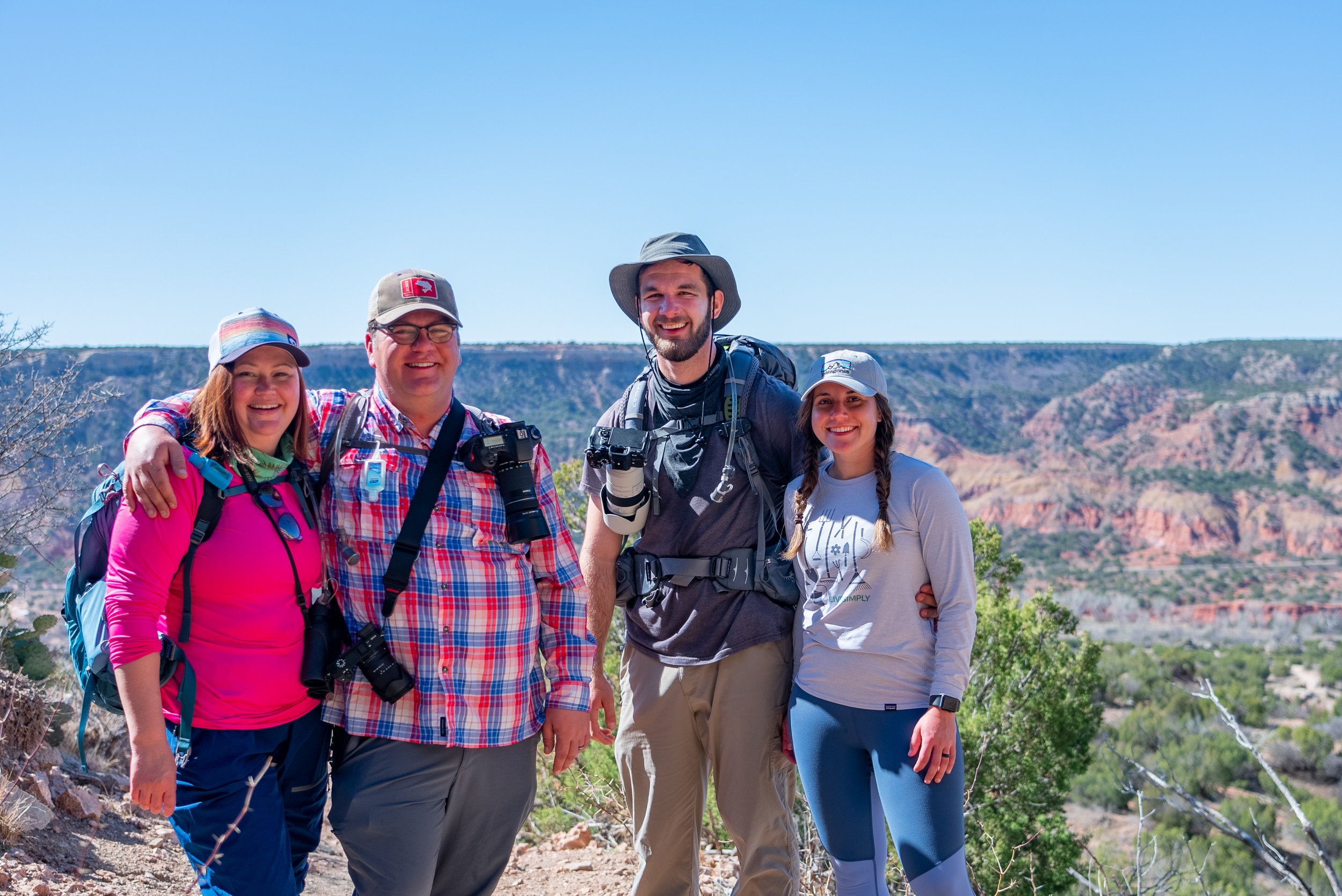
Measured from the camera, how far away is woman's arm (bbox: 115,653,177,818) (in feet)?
6.82

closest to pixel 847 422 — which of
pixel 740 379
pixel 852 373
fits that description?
pixel 852 373

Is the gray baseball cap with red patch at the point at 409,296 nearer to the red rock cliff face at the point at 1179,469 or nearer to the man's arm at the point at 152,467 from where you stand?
the man's arm at the point at 152,467

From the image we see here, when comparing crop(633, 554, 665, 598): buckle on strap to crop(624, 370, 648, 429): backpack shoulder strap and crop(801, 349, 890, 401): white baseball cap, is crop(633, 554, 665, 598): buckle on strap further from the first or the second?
crop(801, 349, 890, 401): white baseball cap

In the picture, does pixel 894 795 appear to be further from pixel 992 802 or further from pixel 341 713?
pixel 992 802

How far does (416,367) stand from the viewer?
260 cm

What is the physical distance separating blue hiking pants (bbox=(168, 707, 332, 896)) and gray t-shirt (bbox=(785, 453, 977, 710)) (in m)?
1.37

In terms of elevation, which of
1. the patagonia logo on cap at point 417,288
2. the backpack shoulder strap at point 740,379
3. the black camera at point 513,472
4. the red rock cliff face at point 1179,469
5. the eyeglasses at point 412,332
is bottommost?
the red rock cliff face at point 1179,469

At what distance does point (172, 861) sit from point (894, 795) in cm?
344

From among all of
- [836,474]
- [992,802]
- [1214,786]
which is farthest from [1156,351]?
[836,474]

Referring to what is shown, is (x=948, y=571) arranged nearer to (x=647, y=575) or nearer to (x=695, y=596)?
(x=695, y=596)

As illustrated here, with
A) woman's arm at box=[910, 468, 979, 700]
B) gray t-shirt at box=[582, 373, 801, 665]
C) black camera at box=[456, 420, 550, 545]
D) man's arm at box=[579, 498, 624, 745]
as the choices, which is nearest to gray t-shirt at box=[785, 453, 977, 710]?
woman's arm at box=[910, 468, 979, 700]

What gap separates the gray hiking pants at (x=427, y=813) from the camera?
2410 millimetres

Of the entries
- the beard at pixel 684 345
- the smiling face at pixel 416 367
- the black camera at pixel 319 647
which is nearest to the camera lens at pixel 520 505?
the smiling face at pixel 416 367

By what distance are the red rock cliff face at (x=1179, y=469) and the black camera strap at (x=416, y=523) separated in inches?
1779
